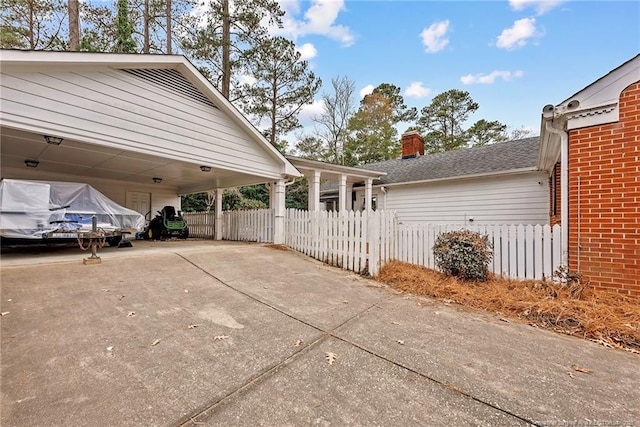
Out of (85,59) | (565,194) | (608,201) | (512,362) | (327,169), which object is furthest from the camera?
(327,169)

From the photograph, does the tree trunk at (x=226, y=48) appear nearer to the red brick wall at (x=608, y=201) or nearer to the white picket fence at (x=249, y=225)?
the white picket fence at (x=249, y=225)

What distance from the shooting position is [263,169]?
8.71 meters

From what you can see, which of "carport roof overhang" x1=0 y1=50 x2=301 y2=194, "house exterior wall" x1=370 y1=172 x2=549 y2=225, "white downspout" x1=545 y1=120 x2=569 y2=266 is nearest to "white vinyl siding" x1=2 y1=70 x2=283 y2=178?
"carport roof overhang" x1=0 y1=50 x2=301 y2=194

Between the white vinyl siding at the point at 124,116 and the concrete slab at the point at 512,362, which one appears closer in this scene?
the concrete slab at the point at 512,362

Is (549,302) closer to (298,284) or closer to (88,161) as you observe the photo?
(298,284)

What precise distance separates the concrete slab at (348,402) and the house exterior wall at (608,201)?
4087 millimetres

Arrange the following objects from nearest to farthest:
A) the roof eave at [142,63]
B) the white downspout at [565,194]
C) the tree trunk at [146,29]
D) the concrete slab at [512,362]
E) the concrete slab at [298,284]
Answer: the concrete slab at [512,362], the concrete slab at [298,284], the roof eave at [142,63], the white downspout at [565,194], the tree trunk at [146,29]

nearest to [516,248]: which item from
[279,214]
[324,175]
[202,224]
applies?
[279,214]

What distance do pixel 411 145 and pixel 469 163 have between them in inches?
185

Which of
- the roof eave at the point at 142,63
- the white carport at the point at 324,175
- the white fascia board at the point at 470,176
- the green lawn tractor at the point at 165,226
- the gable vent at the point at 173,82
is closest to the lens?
the roof eave at the point at 142,63

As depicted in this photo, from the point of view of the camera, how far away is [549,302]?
4.16 meters

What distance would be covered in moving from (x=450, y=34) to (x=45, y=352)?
13.0 meters

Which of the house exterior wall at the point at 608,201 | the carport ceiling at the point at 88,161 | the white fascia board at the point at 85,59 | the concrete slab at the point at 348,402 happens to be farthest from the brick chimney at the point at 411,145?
the concrete slab at the point at 348,402

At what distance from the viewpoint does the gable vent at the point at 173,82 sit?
6.18m
